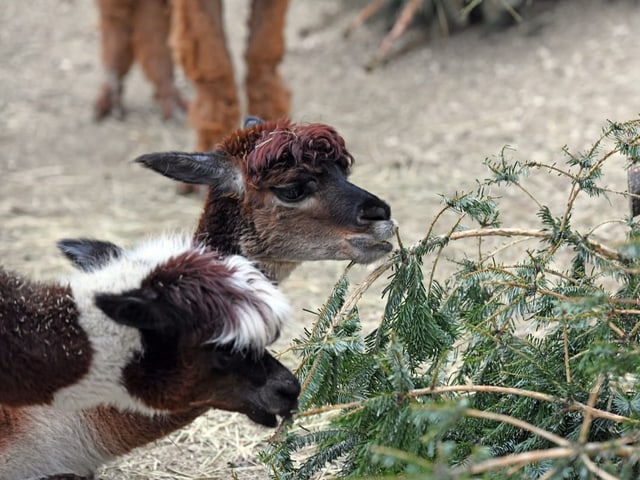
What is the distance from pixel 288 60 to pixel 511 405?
27.7 ft

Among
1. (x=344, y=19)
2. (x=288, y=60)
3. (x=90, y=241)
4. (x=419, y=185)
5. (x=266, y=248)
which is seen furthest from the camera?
(x=344, y=19)

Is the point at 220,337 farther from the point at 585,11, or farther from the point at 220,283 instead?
the point at 585,11

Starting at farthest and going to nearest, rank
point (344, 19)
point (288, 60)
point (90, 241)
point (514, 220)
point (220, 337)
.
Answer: point (344, 19) < point (288, 60) < point (514, 220) < point (90, 241) < point (220, 337)

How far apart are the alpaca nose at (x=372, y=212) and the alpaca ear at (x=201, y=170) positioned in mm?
535

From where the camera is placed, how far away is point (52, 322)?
296cm

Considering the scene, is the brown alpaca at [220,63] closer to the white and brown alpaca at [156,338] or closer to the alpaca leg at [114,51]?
the alpaca leg at [114,51]

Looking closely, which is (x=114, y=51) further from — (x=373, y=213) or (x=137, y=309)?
(x=137, y=309)

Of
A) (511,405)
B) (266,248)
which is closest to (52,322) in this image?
(266,248)

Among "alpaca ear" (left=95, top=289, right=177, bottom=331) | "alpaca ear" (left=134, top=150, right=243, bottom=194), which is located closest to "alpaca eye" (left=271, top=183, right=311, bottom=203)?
"alpaca ear" (left=134, top=150, right=243, bottom=194)

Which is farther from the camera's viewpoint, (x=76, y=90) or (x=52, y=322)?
(x=76, y=90)

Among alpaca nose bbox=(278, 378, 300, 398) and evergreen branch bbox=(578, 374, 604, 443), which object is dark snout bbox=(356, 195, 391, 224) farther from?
evergreen branch bbox=(578, 374, 604, 443)

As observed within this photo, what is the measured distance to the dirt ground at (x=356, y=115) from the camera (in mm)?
7219

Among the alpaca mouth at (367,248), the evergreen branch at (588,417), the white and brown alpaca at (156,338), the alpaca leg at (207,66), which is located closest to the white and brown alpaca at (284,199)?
the alpaca mouth at (367,248)

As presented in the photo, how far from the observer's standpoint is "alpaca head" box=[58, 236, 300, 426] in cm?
284
